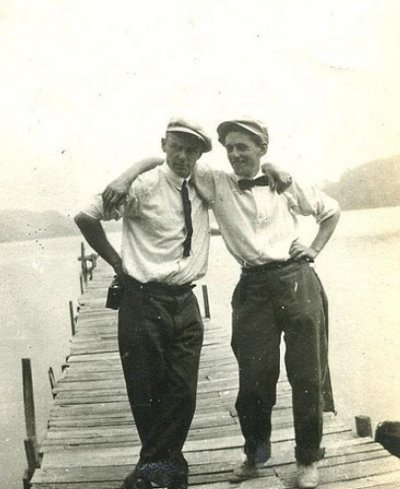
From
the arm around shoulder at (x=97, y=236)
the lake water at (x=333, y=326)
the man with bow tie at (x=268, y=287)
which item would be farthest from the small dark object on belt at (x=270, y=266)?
the lake water at (x=333, y=326)

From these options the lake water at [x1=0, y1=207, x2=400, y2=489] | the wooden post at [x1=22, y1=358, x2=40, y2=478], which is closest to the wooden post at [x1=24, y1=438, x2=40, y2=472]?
the wooden post at [x1=22, y1=358, x2=40, y2=478]

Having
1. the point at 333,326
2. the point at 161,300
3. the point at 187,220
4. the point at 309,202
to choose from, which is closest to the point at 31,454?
the point at 161,300

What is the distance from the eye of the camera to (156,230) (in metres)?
2.90

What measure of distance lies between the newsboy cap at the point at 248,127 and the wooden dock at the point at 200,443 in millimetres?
1787

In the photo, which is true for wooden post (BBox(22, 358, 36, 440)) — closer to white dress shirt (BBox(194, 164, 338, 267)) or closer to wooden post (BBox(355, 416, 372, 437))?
wooden post (BBox(355, 416, 372, 437))

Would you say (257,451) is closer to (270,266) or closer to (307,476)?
(307,476)

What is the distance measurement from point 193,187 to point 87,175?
584cm

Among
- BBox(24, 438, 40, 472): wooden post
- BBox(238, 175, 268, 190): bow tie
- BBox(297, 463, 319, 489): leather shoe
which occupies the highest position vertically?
BBox(238, 175, 268, 190): bow tie

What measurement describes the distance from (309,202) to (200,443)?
178cm

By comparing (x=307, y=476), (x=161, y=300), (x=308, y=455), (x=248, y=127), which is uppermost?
(x=248, y=127)

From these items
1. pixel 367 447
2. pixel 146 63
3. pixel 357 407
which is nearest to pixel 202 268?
pixel 367 447

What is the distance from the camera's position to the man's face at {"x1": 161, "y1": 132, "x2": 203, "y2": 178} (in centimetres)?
289

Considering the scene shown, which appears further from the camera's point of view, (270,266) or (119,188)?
(270,266)

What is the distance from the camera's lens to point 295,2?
3918 mm
